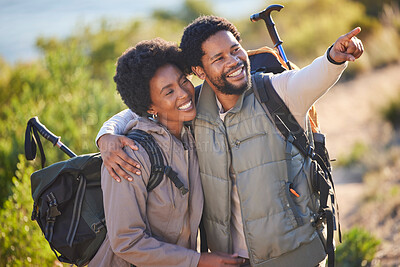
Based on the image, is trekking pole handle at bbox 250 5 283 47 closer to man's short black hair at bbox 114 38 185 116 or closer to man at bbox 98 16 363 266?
man at bbox 98 16 363 266

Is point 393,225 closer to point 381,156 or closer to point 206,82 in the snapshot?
point 381,156

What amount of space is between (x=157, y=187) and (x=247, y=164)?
0.46m

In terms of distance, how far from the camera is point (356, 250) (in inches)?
145

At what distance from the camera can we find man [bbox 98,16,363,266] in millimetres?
2240

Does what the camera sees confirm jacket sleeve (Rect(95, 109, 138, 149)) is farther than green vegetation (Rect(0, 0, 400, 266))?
No

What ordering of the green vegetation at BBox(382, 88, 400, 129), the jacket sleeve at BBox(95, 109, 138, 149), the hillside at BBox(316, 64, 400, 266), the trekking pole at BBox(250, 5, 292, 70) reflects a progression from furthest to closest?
1. the green vegetation at BBox(382, 88, 400, 129)
2. the hillside at BBox(316, 64, 400, 266)
3. the trekking pole at BBox(250, 5, 292, 70)
4. the jacket sleeve at BBox(95, 109, 138, 149)

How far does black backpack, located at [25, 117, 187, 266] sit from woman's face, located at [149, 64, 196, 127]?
18 centimetres

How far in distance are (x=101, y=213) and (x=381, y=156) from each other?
4651mm

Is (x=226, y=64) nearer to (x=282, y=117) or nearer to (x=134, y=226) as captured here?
(x=282, y=117)

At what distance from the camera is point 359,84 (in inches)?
392

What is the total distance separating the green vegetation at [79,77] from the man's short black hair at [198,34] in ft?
6.85

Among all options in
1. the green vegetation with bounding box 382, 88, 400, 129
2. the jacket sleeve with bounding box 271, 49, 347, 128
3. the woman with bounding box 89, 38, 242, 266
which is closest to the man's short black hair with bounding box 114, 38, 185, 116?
the woman with bounding box 89, 38, 242, 266

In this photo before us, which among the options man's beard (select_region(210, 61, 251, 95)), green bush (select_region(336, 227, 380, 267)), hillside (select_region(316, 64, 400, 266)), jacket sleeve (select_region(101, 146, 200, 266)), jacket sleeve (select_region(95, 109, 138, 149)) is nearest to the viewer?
jacket sleeve (select_region(101, 146, 200, 266))

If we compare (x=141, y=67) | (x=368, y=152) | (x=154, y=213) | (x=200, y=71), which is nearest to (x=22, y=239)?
(x=154, y=213)
